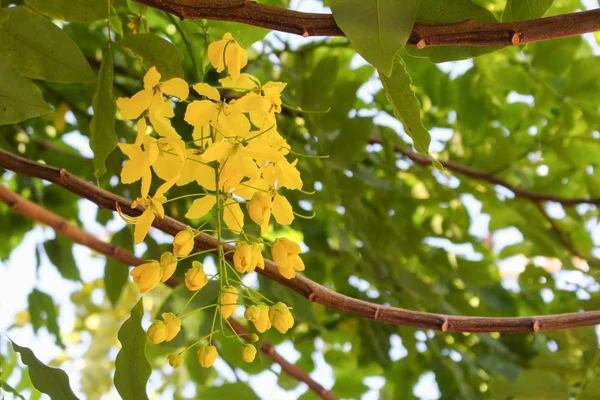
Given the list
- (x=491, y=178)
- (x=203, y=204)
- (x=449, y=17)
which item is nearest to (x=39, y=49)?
(x=203, y=204)

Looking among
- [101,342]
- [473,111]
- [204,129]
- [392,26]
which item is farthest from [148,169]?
[101,342]

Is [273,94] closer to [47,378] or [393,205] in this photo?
[47,378]

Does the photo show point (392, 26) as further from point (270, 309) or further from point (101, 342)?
point (101, 342)

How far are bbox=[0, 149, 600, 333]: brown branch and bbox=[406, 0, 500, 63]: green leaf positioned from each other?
0.51 feet

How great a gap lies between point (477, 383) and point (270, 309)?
21.0 inches

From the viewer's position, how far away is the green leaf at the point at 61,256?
839mm

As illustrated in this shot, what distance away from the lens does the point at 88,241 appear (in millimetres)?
660

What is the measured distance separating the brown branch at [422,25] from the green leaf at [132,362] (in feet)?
0.57

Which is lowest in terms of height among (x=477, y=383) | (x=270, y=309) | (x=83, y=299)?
(x=270, y=309)

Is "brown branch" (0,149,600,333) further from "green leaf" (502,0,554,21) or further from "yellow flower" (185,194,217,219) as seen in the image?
"green leaf" (502,0,554,21)

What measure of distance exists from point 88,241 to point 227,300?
312 mm

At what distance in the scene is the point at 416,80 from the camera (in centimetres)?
92

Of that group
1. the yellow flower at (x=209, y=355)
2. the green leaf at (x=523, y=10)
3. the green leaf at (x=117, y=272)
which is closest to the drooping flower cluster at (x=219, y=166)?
the yellow flower at (x=209, y=355)

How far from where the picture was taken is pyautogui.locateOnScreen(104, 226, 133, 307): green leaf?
2.76 feet
